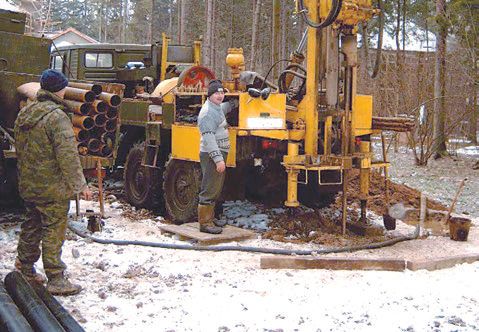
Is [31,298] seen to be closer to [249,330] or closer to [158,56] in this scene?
[249,330]

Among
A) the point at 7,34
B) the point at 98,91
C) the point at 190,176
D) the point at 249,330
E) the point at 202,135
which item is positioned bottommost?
the point at 249,330

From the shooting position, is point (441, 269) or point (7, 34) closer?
point (441, 269)

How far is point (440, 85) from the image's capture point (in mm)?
18594

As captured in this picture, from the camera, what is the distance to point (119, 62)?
508 inches

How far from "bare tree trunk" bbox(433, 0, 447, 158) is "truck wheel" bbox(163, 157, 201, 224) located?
1070cm

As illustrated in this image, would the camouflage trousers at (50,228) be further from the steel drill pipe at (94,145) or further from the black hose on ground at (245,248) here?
the steel drill pipe at (94,145)

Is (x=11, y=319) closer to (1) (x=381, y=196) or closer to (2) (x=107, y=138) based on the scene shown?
(2) (x=107, y=138)

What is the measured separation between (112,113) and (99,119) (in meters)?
0.21

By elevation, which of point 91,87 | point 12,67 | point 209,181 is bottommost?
point 209,181

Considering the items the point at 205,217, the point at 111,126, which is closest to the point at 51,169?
the point at 205,217

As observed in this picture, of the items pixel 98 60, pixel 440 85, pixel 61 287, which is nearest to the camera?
pixel 61 287

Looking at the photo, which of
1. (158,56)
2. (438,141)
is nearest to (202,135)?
(158,56)

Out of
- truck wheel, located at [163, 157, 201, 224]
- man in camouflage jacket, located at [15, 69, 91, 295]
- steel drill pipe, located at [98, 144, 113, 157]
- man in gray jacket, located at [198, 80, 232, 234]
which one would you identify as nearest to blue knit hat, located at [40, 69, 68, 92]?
man in camouflage jacket, located at [15, 69, 91, 295]

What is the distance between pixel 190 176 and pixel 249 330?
4327 mm
